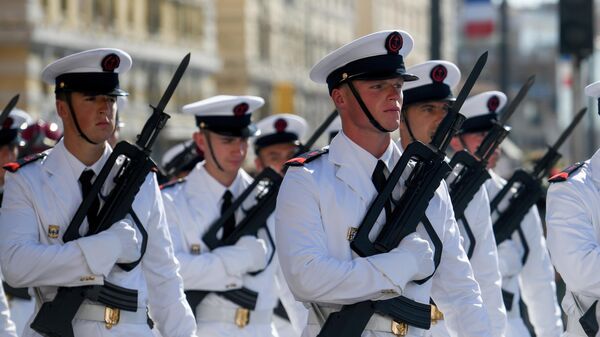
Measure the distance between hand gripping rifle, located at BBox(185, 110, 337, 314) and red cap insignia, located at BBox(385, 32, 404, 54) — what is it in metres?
3.02

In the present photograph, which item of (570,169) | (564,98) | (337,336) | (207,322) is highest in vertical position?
(570,169)

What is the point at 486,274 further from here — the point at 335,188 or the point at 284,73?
the point at 284,73

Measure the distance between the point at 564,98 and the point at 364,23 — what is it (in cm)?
4061

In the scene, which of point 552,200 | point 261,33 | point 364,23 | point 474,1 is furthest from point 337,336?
point 364,23

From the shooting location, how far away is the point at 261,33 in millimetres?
71688

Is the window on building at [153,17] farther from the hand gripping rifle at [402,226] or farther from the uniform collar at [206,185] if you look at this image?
the hand gripping rifle at [402,226]

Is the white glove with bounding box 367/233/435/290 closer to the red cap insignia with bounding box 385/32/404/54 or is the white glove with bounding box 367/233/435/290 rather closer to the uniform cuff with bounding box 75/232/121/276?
the red cap insignia with bounding box 385/32/404/54

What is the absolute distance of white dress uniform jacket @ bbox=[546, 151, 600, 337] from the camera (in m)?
7.24

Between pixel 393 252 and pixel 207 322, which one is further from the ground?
pixel 393 252

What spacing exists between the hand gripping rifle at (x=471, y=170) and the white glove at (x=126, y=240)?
1873 mm

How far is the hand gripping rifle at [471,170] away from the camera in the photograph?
8.74 metres

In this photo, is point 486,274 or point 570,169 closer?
point 570,169

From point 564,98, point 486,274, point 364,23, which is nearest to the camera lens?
point 486,274

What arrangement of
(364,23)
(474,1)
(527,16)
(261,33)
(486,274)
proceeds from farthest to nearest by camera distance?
1. (527,16)
2. (364,23)
3. (261,33)
4. (474,1)
5. (486,274)
